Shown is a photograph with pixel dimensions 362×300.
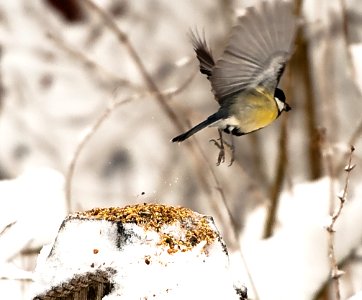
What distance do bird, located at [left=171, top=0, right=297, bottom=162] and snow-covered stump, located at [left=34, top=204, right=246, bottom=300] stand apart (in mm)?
266

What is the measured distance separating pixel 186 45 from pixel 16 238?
11.7 ft

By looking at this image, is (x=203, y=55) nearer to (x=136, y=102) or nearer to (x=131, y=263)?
(x=131, y=263)

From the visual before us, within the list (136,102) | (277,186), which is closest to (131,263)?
(277,186)

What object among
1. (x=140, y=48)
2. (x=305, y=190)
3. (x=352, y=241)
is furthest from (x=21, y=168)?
(x=352, y=241)

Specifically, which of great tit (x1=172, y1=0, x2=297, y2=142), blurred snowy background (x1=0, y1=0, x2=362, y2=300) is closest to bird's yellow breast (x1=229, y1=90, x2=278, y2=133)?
great tit (x1=172, y1=0, x2=297, y2=142)

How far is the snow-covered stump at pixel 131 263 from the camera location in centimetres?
121

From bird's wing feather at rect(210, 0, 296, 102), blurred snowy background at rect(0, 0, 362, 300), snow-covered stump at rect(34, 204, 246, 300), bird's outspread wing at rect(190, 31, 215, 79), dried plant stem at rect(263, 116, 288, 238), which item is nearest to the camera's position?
snow-covered stump at rect(34, 204, 246, 300)

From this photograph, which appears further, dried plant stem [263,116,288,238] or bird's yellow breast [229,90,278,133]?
dried plant stem [263,116,288,238]

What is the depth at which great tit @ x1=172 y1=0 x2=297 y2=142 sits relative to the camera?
157 centimetres

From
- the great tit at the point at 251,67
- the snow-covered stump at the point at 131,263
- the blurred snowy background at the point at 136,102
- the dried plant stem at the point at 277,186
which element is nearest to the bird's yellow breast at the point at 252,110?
the great tit at the point at 251,67

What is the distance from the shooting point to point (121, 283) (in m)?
1.20

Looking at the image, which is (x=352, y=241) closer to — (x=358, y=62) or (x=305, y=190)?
(x=305, y=190)

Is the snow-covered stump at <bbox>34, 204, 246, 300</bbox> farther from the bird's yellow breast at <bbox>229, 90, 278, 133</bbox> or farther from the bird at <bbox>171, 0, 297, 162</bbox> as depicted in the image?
the bird's yellow breast at <bbox>229, 90, 278, 133</bbox>

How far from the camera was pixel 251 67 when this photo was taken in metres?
1.63
